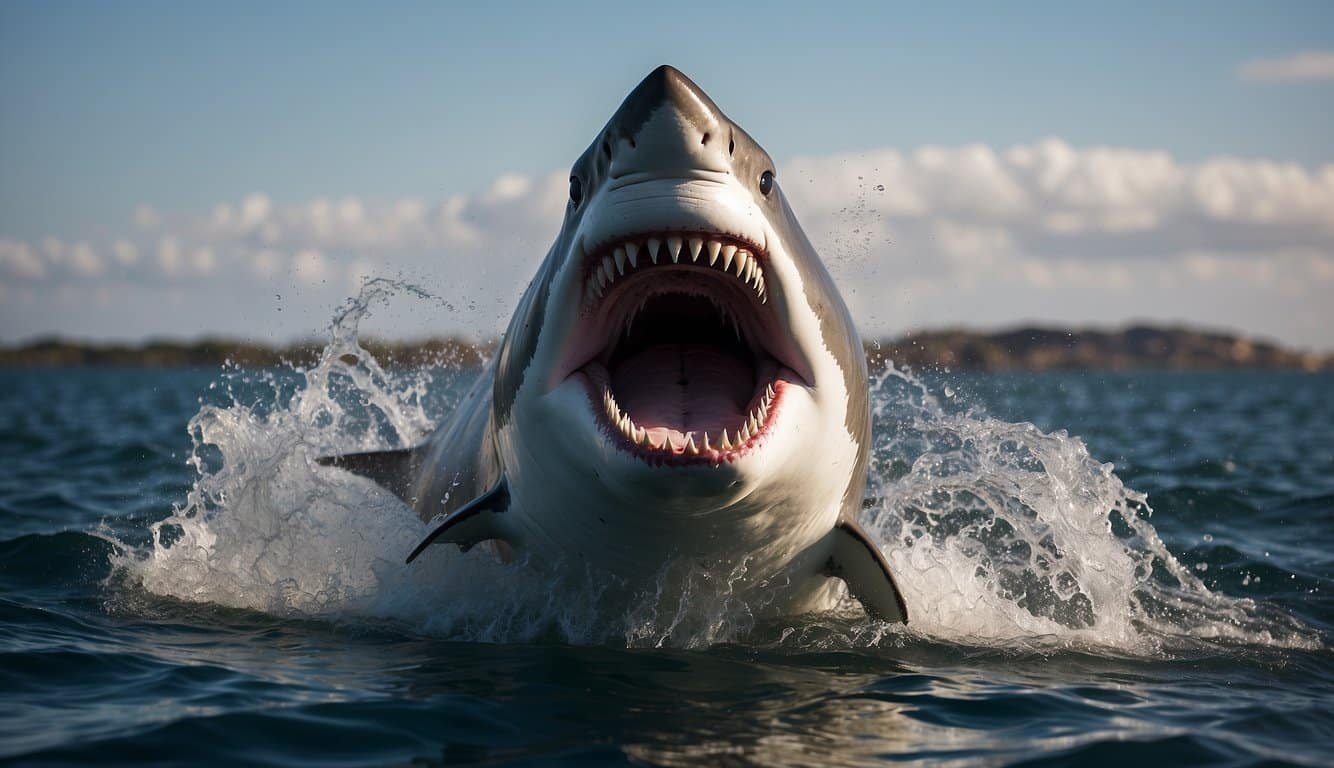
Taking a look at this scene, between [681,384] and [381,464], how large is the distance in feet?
13.6

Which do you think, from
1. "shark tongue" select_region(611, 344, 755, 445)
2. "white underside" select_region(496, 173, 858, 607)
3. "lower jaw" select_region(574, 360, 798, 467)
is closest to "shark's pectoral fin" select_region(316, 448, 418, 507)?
"white underside" select_region(496, 173, 858, 607)

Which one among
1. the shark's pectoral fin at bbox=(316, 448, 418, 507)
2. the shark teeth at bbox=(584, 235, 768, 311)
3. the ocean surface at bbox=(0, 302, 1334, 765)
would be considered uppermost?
the shark teeth at bbox=(584, 235, 768, 311)

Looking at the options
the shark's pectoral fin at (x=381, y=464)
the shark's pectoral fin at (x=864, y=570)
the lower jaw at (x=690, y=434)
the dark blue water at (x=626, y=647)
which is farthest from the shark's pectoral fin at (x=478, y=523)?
the shark's pectoral fin at (x=381, y=464)

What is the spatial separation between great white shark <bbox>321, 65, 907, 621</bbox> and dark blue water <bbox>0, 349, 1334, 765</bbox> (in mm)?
508

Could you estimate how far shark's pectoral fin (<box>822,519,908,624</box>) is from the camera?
6.20 m

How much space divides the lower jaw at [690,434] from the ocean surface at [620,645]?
3.50 ft

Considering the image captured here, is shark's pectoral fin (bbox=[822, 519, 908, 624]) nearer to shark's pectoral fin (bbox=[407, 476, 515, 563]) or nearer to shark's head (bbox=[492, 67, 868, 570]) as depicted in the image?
shark's head (bbox=[492, 67, 868, 570])

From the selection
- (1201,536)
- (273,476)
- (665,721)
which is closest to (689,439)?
(665,721)

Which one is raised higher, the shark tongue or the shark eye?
the shark eye

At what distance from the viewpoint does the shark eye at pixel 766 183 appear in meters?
5.42

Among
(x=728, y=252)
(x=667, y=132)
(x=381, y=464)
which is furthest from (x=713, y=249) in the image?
(x=381, y=464)

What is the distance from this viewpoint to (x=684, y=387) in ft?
19.3

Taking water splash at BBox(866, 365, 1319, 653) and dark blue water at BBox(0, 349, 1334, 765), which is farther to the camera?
water splash at BBox(866, 365, 1319, 653)

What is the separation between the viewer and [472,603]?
23.2 feet
